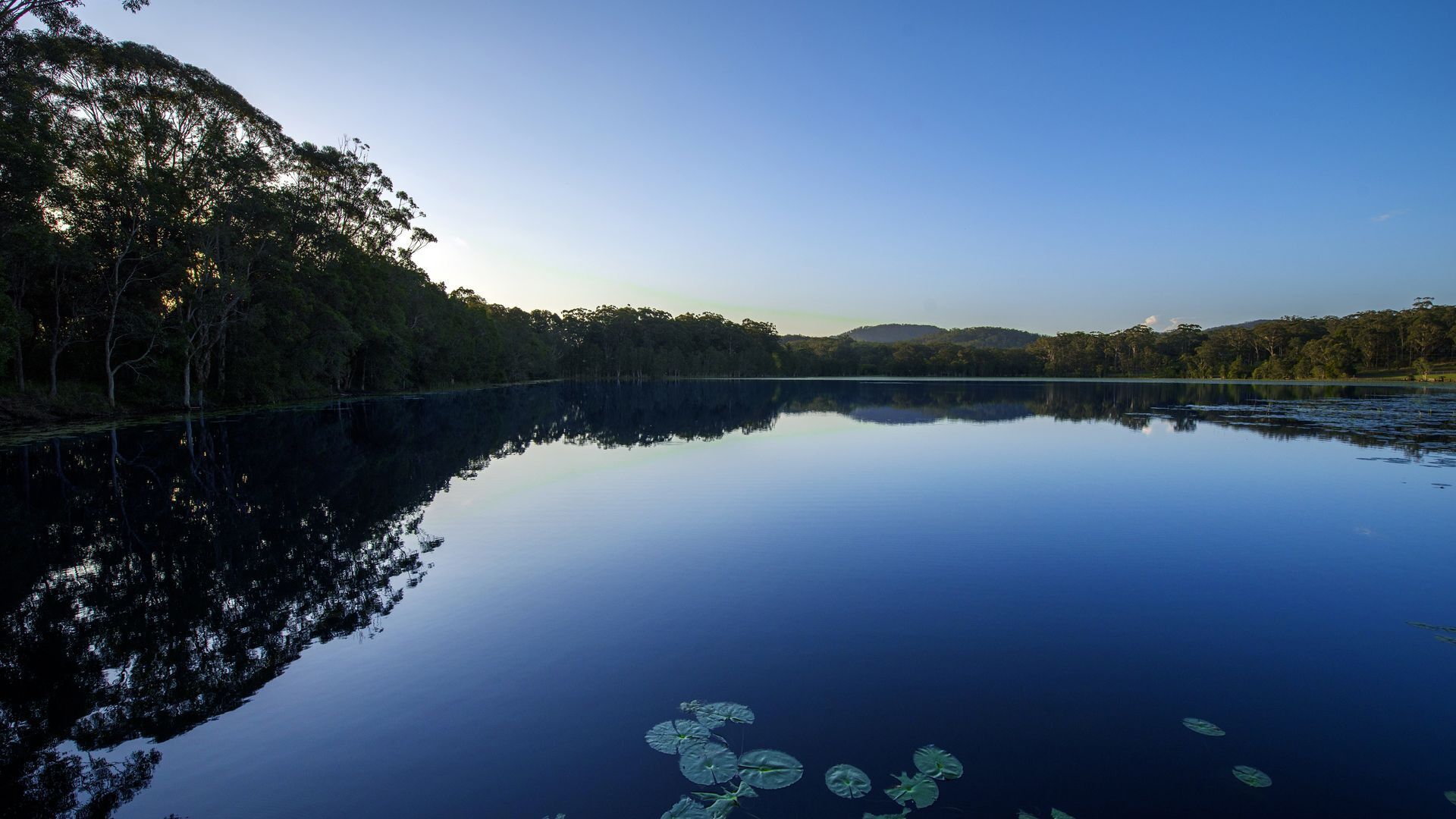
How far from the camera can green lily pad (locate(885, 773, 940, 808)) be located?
10.5 ft

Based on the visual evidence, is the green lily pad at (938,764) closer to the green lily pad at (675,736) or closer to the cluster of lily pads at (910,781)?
the cluster of lily pads at (910,781)

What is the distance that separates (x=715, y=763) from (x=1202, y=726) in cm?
304

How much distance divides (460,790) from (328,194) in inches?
1702

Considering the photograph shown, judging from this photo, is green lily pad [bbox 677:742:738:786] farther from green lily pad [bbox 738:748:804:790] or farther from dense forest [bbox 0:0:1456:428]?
dense forest [bbox 0:0:1456:428]

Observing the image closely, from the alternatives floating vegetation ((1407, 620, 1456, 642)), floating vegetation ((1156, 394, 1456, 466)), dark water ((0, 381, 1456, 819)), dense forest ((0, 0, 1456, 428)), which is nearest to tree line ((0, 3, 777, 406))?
dense forest ((0, 0, 1456, 428))

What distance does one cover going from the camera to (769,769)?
3438 mm

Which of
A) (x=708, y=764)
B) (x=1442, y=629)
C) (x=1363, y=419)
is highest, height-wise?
(x=1363, y=419)

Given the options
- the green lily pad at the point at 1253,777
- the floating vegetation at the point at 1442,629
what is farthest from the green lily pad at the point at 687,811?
the floating vegetation at the point at 1442,629

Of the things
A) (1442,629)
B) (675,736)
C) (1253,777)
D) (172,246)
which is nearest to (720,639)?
(675,736)

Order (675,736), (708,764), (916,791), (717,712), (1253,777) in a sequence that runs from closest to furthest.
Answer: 1. (916,791)
2. (1253,777)
3. (708,764)
4. (675,736)
5. (717,712)

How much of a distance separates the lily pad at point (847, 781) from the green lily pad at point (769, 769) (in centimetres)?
16

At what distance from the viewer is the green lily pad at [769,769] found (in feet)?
10.9

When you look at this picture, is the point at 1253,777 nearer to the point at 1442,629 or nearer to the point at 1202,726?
the point at 1202,726

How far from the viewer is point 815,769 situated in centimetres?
345
